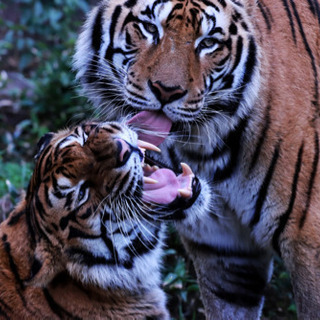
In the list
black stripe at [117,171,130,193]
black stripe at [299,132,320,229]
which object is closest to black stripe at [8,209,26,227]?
black stripe at [117,171,130,193]

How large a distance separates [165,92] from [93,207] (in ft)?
1.52

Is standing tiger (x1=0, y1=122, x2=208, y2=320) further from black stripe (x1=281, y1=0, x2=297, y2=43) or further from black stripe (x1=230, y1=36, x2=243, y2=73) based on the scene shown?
black stripe (x1=281, y1=0, x2=297, y2=43)

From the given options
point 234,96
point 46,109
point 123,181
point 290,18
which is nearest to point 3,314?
point 123,181

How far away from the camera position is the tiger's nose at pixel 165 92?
227cm

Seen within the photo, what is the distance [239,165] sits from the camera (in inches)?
100

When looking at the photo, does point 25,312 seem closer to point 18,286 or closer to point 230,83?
point 18,286

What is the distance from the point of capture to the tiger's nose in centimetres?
227

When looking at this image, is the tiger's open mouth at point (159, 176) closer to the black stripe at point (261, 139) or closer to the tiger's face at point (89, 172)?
the tiger's face at point (89, 172)

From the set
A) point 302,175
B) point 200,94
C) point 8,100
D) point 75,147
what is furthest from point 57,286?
point 8,100

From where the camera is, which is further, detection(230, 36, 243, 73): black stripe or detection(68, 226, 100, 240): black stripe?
detection(230, 36, 243, 73): black stripe

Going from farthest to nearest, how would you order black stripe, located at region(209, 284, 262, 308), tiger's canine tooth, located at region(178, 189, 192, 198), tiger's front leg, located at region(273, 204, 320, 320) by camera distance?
black stripe, located at region(209, 284, 262, 308) → tiger's front leg, located at region(273, 204, 320, 320) → tiger's canine tooth, located at region(178, 189, 192, 198)

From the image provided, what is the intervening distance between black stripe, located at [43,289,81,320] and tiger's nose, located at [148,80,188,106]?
741mm

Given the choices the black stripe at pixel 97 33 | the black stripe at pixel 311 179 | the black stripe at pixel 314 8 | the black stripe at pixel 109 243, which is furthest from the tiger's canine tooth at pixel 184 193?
the black stripe at pixel 314 8

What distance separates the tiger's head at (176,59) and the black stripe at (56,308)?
0.70m
